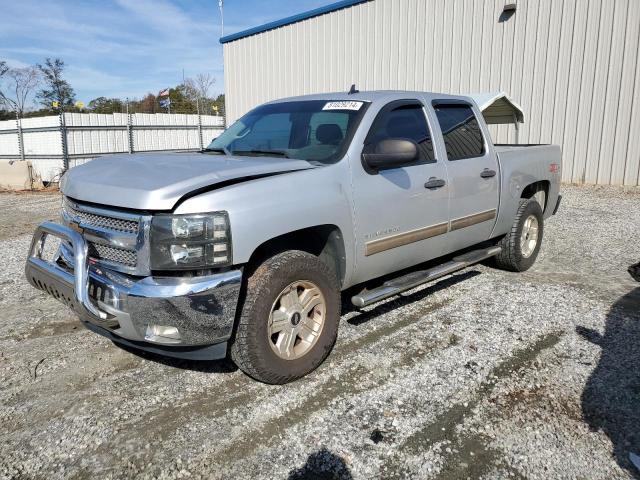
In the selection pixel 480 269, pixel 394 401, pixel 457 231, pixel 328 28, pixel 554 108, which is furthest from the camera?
pixel 328 28

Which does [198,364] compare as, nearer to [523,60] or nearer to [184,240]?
[184,240]

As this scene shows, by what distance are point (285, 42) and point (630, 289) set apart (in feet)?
50.7

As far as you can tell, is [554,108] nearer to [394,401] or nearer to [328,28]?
[328,28]

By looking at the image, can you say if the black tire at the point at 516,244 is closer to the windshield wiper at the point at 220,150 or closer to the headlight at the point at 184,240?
the windshield wiper at the point at 220,150

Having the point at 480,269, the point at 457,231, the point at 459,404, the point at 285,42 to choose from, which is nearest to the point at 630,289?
the point at 480,269

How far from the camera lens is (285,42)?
59.6 ft

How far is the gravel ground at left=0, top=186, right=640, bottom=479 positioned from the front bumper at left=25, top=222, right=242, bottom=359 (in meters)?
0.46

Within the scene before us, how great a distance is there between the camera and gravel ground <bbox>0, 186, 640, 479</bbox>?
8.60ft

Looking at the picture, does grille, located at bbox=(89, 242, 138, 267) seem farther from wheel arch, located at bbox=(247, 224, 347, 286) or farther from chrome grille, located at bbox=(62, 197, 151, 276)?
wheel arch, located at bbox=(247, 224, 347, 286)

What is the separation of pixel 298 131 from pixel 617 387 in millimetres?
2877

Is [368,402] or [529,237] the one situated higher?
[529,237]

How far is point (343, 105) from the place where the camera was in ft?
13.7

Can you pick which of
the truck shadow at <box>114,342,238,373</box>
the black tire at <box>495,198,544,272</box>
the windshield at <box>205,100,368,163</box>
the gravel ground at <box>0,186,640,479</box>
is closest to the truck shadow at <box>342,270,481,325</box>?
the gravel ground at <box>0,186,640,479</box>

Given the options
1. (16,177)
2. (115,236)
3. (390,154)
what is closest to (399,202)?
(390,154)
